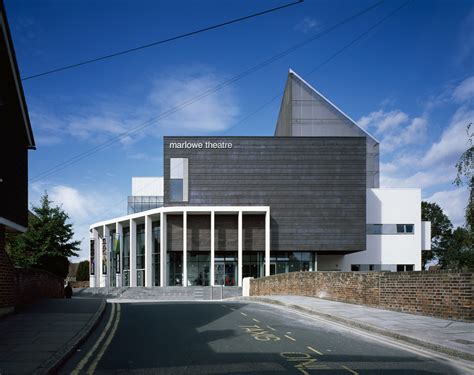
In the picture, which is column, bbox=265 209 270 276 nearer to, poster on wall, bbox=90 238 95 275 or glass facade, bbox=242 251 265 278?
glass facade, bbox=242 251 265 278

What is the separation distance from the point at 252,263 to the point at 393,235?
1653 cm

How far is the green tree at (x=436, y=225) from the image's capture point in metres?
79.0

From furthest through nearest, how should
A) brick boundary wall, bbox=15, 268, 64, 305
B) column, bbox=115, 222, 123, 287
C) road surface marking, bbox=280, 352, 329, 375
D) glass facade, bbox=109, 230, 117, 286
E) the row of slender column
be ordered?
glass facade, bbox=109, 230, 117, 286
column, bbox=115, 222, 123, 287
the row of slender column
brick boundary wall, bbox=15, 268, 64, 305
road surface marking, bbox=280, 352, 329, 375

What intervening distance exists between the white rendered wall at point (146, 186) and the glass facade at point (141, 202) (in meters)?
5.59

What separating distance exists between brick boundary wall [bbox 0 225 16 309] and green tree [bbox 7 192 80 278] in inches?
1282

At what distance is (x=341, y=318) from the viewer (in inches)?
602

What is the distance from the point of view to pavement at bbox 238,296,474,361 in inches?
409

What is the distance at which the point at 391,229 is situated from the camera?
5962cm

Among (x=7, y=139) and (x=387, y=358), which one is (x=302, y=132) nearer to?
(x=7, y=139)

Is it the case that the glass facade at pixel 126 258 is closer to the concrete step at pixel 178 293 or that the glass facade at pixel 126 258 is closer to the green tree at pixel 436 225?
the concrete step at pixel 178 293

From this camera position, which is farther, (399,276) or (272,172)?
(272,172)

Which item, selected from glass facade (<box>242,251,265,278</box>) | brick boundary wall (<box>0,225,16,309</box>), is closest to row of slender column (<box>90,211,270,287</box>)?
glass facade (<box>242,251,265,278</box>)

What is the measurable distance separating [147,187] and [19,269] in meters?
75.2

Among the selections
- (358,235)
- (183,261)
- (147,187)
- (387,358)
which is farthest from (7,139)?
(147,187)
